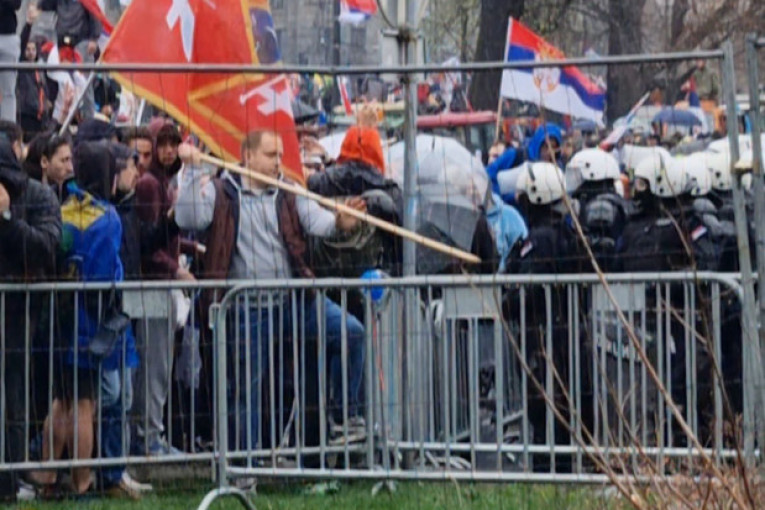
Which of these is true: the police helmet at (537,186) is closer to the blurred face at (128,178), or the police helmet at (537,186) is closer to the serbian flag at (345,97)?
the blurred face at (128,178)

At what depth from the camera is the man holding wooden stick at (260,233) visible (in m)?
8.48

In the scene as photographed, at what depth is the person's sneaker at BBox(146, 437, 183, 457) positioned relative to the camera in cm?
863

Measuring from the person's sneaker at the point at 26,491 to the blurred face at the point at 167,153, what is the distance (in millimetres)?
1652

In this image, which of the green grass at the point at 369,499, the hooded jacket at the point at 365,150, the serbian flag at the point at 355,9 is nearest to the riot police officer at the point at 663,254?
the green grass at the point at 369,499

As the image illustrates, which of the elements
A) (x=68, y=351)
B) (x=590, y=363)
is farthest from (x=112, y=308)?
(x=590, y=363)

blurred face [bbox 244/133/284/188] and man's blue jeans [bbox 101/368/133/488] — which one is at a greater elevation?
blurred face [bbox 244/133/284/188]

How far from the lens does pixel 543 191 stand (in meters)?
9.11

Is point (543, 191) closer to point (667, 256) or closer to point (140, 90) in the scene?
point (667, 256)

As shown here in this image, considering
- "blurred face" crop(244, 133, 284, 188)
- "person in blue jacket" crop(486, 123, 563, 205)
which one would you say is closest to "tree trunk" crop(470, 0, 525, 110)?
"person in blue jacket" crop(486, 123, 563, 205)

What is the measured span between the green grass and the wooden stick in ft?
3.56

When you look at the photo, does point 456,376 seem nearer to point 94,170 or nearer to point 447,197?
point 447,197

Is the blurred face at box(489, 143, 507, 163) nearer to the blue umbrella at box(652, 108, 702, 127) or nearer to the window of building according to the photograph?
the blue umbrella at box(652, 108, 702, 127)

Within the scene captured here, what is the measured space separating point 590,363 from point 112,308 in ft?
7.05

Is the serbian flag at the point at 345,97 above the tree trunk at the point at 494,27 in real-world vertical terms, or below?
below
